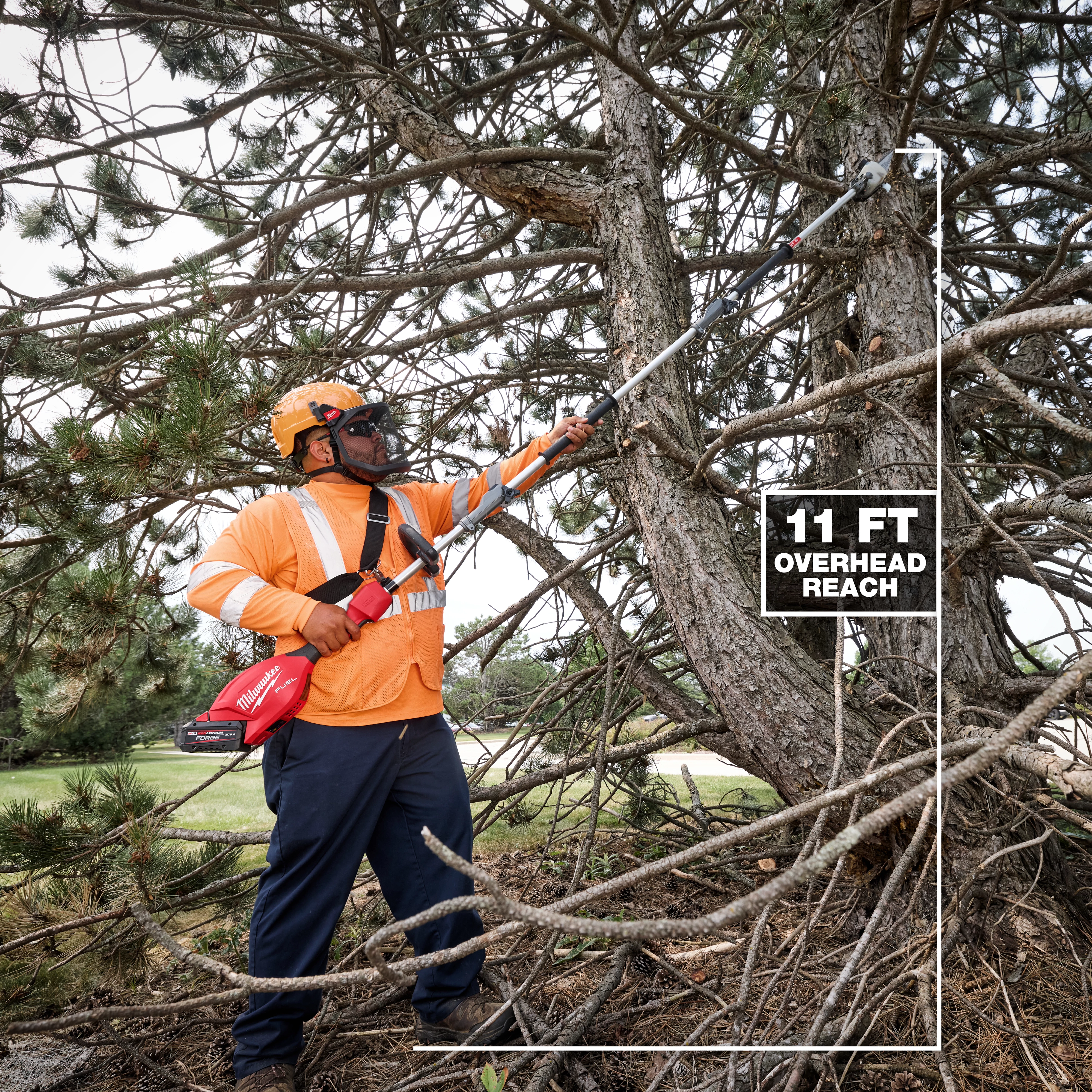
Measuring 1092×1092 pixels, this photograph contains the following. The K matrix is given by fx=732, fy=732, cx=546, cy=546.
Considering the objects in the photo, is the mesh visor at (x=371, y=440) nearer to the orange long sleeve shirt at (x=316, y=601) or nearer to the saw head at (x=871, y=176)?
the orange long sleeve shirt at (x=316, y=601)

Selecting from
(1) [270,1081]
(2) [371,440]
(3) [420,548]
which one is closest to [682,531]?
(3) [420,548]

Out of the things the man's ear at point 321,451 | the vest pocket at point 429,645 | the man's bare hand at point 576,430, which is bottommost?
the vest pocket at point 429,645

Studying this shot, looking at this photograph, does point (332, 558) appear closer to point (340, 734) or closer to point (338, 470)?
point (338, 470)

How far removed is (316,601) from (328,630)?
11cm

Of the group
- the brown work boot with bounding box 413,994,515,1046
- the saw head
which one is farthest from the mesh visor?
the saw head

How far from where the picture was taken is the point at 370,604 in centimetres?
219

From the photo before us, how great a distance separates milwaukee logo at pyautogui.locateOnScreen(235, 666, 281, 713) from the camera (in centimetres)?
205

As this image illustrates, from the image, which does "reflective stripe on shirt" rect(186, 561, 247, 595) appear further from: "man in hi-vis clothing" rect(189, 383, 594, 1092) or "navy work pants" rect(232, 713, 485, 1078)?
"navy work pants" rect(232, 713, 485, 1078)

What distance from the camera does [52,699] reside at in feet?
9.33

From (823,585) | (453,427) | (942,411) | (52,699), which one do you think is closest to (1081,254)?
(942,411)

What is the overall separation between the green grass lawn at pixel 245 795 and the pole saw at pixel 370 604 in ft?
0.94

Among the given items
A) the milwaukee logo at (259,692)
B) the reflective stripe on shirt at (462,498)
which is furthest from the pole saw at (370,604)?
the reflective stripe on shirt at (462,498)

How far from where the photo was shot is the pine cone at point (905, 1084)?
1.61m

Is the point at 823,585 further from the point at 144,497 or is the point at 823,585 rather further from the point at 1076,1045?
the point at 144,497
